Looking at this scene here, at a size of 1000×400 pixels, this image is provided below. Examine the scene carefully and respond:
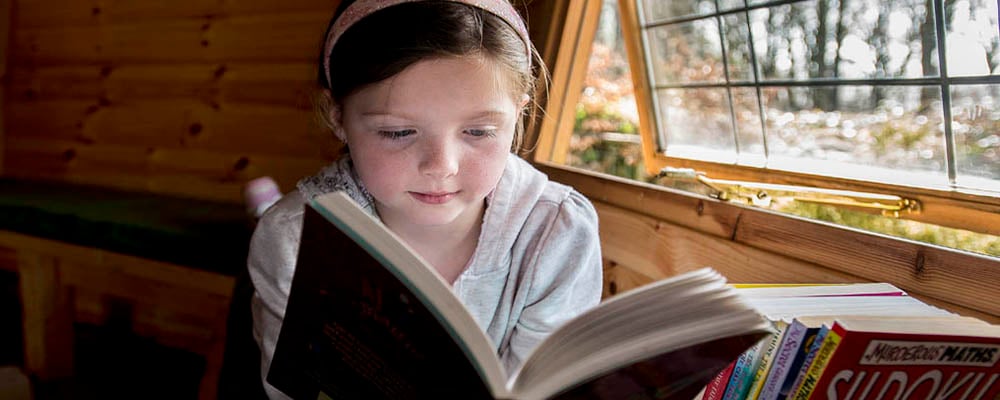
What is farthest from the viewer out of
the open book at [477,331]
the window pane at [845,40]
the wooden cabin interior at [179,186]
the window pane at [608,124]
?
the window pane at [608,124]

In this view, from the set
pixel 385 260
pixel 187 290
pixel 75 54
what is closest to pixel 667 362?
pixel 385 260

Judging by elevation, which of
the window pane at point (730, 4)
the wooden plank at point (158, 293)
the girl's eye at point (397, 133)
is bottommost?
the wooden plank at point (158, 293)

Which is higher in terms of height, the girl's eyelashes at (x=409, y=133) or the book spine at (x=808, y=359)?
the girl's eyelashes at (x=409, y=133)

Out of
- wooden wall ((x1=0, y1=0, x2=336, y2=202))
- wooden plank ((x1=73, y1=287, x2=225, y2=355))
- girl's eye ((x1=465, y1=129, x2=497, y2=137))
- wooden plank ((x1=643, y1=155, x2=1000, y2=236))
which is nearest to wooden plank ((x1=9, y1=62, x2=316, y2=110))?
wooden wall ((x1=0, y1=0, x2=336, y2=202))

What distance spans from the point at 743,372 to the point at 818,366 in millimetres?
105

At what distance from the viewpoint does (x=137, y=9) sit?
2.46 metres

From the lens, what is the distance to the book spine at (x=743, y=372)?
0.65 m

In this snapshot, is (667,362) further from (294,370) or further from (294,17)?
(294,17)

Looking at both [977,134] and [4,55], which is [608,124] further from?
[4,55]

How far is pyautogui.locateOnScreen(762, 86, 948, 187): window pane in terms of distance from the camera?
0.95 metres

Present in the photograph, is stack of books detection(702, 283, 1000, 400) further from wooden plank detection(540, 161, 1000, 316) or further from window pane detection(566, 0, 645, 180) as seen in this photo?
window pane detection(566, 0, 645, 180)

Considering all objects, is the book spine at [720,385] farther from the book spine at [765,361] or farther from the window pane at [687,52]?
the window pane at [687,52]

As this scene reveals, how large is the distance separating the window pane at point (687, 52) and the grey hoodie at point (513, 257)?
45cm

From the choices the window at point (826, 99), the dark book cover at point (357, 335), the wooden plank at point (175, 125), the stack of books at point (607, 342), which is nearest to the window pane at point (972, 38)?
the window at point (826, 99)
